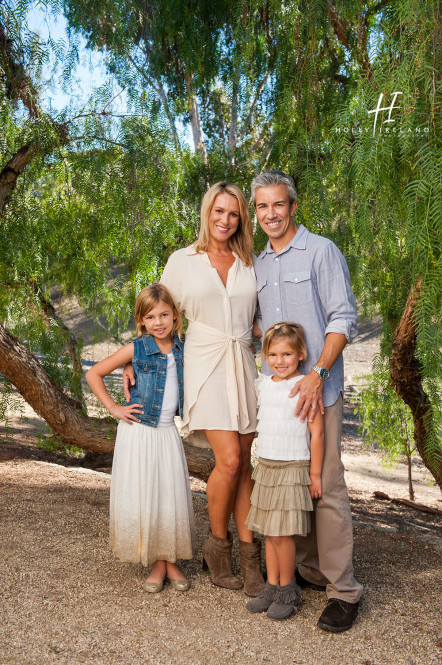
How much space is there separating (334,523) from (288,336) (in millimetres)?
857

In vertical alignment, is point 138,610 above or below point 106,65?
below

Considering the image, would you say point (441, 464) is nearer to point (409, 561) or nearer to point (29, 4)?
point (409, 561)

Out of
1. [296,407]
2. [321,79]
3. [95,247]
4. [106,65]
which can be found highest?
[106,65]

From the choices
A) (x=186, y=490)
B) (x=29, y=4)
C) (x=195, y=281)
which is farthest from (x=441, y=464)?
(x=29, y=4)

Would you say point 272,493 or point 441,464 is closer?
point 272,493

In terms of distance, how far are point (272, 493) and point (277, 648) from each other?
24.4 inches

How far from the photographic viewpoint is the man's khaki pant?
10.2ft

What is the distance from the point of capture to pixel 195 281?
3340 millimetres

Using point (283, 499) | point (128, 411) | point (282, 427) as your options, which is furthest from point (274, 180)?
point (283, 499)

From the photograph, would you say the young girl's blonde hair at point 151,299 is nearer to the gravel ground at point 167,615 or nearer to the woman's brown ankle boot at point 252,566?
the woman's brown ankle boot at point 252,566

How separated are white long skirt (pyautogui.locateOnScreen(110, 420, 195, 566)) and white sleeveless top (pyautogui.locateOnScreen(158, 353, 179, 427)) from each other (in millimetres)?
49

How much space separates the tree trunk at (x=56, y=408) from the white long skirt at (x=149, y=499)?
2297mm

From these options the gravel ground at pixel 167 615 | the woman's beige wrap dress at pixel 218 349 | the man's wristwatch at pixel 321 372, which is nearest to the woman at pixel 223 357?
the woman's beige wrap dress at pixel 218 349

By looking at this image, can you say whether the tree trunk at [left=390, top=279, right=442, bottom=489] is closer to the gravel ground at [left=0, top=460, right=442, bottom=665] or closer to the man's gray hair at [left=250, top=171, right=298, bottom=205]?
the gravel ground at [left=0, top=460, right=442, bottom=665]
